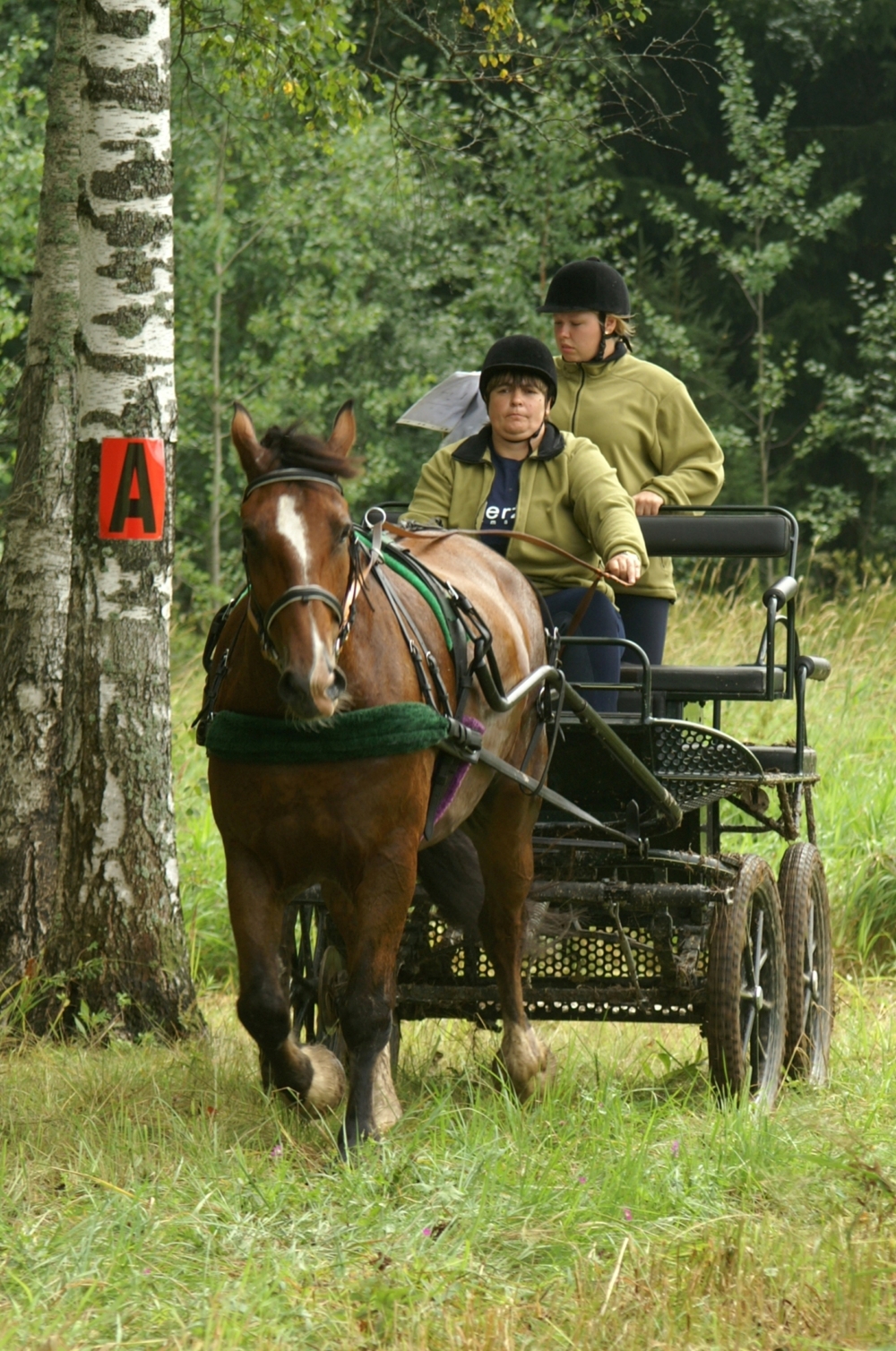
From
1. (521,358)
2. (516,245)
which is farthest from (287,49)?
(516,245)

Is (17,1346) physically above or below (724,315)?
below

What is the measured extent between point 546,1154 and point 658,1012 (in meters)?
1.05

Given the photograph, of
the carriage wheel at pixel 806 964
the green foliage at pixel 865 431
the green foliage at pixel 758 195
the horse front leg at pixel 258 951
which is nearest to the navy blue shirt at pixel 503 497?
the carriage wheel at pixel 806 964

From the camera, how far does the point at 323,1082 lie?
405cm

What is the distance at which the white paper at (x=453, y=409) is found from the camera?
5.99 meters

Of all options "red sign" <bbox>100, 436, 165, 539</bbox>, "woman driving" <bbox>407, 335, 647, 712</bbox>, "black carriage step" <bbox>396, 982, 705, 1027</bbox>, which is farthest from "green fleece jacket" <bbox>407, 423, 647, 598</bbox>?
"black carriage step" <bbox>396, 982, 705, 1027</bbox>

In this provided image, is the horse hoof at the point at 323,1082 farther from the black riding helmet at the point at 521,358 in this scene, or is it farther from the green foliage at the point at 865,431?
the green foliage at the point at 865,431

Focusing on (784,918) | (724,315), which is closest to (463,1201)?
(784,918)

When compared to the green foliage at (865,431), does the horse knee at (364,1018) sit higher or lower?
lower

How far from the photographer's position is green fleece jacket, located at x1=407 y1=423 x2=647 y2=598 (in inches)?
191

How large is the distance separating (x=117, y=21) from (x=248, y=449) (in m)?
2.50

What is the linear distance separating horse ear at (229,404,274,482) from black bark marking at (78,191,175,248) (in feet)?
6.58

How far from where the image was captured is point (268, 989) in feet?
12.1

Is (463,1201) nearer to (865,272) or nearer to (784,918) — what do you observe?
(784,918)
